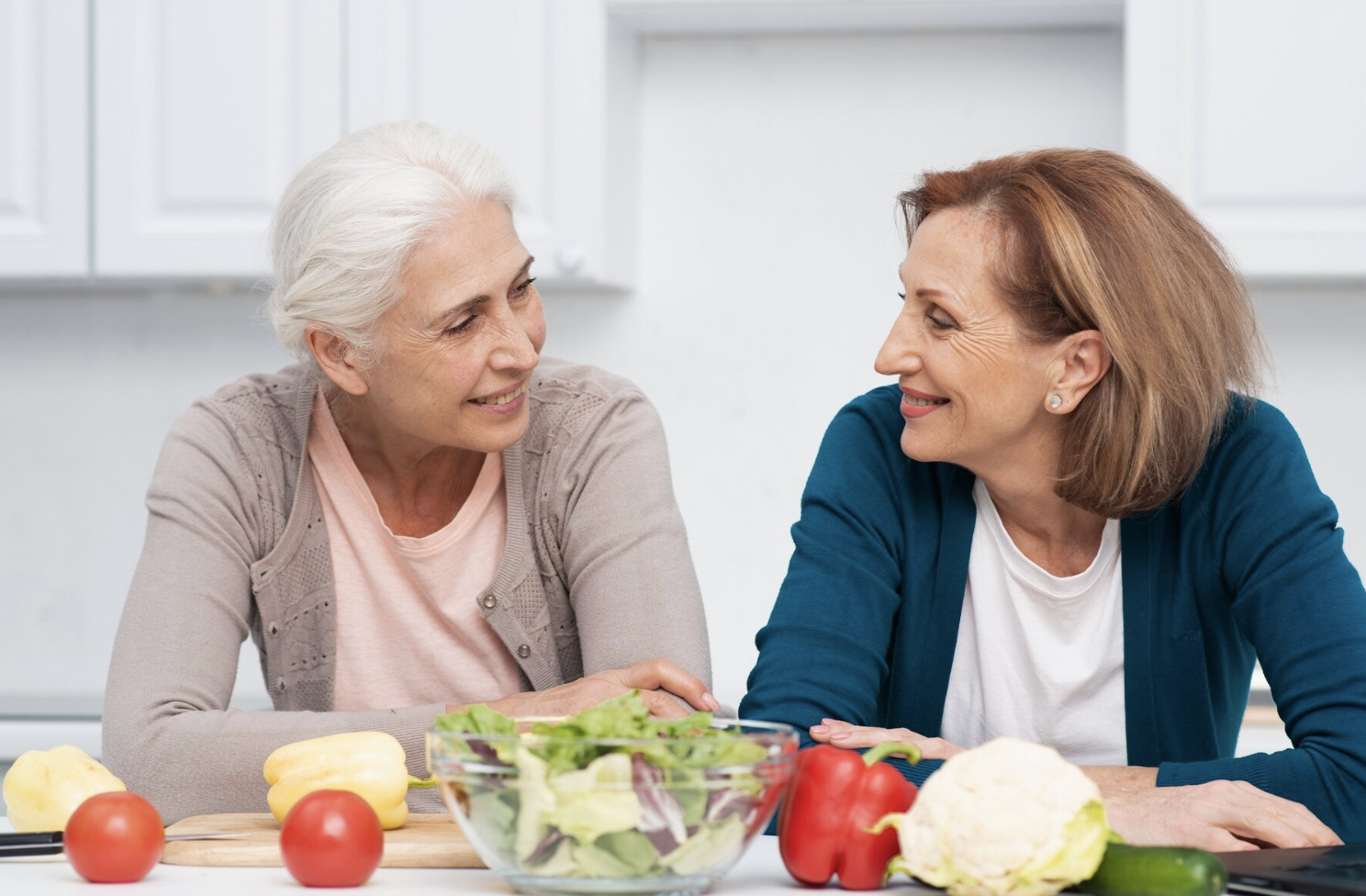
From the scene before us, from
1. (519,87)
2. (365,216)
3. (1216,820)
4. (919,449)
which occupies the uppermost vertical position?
(519,87)

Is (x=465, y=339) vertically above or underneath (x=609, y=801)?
above

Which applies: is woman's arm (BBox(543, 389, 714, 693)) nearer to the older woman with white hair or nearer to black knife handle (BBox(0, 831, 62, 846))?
the older woman with white hair

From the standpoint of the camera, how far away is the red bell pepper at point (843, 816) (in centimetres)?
87

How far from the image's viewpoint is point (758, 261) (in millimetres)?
2848

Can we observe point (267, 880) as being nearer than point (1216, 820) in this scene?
Yes

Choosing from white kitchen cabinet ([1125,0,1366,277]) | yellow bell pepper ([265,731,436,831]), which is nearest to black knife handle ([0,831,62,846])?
yellow bell pepper ([265,731,436,831])

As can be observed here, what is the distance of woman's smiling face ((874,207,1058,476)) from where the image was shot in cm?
147

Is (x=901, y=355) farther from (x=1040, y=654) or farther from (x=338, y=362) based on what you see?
(x=338, y=362)

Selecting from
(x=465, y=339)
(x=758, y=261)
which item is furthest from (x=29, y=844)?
(x=758, y=261)

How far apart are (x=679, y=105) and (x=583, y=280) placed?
481 mm

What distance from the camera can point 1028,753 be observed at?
2.63 ft

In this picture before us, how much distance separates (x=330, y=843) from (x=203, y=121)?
78.0 inches

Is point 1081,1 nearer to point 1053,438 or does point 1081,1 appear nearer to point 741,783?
point 1053,438

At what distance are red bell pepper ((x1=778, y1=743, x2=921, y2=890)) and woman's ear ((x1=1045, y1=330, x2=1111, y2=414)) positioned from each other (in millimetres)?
682
